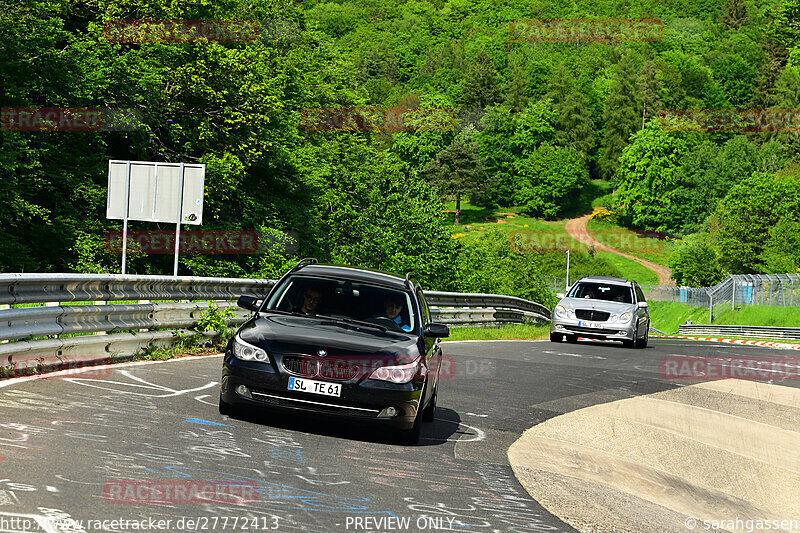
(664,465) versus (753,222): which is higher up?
(753,222)

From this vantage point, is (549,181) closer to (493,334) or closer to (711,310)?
(711,310)

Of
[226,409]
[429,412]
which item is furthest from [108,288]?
[429,412]

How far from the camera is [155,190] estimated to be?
2323cm

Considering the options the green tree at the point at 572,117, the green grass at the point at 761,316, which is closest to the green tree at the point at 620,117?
the green tree at the point at 572,117

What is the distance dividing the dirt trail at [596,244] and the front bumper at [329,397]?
361 feet

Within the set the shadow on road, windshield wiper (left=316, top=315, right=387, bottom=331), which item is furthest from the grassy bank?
windshield wiper (left=316, top=315, right=387, bottom=331)

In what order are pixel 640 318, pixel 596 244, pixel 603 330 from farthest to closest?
1. pixel 596 244
2. pixel 640 318
3. pixel 603 330

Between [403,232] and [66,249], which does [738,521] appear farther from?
[403,232]

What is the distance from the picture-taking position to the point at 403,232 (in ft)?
237

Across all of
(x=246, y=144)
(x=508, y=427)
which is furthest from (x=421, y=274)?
(x=508, y=427)

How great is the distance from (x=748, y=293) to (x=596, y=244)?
224 feet

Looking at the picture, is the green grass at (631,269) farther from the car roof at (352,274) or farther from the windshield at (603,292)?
the car roof at (352,274)

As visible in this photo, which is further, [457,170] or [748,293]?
[457,170]

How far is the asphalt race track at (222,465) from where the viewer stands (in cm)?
562
